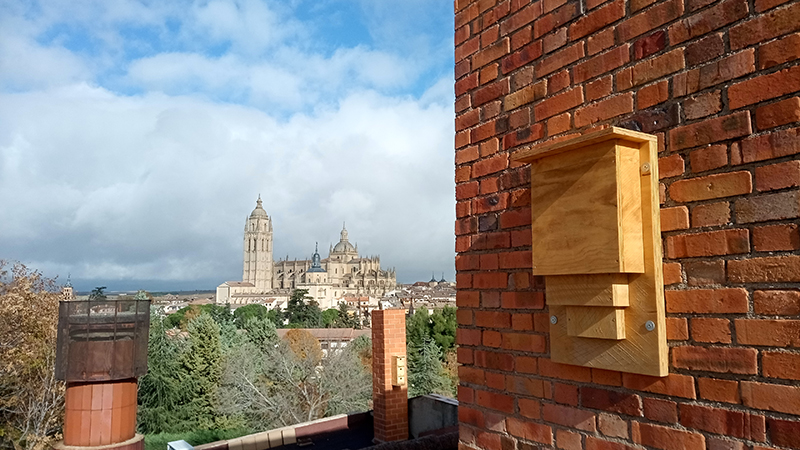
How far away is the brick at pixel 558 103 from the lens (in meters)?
2.01

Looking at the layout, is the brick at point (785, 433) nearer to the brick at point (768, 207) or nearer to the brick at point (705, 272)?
the brick at point (705, 272)

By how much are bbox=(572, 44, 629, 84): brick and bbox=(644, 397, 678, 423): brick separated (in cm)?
109

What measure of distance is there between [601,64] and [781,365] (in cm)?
109

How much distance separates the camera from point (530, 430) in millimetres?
2062

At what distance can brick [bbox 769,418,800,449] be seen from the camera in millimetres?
1373

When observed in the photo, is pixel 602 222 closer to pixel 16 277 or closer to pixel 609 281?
pixel 609 281

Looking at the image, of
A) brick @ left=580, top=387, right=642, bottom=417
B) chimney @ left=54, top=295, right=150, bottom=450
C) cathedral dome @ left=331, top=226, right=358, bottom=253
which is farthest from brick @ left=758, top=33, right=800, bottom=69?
cathedral dome @ left=331, top=226, right=358, bottom=253

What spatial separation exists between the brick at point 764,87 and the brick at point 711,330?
23.5 inches

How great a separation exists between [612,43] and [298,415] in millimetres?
28957

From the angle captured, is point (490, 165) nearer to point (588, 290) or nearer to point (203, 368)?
point (588, 290)

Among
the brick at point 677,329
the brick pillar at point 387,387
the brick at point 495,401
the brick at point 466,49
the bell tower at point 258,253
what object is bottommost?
the brick pillar at point 387,387

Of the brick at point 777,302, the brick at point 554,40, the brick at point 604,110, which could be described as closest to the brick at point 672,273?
the brick at point 777,302

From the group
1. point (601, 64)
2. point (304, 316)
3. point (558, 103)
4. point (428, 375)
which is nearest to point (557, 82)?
point (558, 103)

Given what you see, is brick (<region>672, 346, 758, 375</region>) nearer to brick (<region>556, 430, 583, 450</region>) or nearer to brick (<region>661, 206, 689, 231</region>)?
brick (<region>661, 206, 689, 231</region>)
